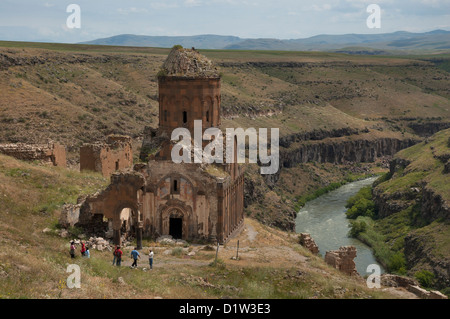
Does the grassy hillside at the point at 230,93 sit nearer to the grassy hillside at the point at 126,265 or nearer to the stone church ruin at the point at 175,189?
the stone church ruin at the point at 175,189

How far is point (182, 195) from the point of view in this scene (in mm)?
28719

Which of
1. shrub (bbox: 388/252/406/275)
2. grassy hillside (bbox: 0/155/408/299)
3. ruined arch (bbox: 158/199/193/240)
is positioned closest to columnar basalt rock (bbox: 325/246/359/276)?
grassy hillside (bbox: 0/155/408/299)

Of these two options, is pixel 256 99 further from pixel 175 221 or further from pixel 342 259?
pixel 342 259

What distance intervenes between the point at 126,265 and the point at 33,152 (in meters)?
13.9

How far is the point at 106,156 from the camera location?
36094mm

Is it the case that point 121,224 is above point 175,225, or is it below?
above

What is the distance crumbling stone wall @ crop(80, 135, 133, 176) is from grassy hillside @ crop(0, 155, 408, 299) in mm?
3532

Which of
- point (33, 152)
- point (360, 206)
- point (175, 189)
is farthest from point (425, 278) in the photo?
point (33, 152)

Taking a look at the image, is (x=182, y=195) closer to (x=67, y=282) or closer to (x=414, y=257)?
(x=67, y=282)

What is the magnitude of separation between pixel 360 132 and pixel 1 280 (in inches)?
3817

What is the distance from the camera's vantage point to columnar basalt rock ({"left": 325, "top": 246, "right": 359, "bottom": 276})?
90.6ft

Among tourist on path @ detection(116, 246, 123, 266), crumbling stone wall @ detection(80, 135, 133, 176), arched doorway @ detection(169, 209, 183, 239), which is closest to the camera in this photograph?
tourist on path @ detection(116, 246, 123, 266)

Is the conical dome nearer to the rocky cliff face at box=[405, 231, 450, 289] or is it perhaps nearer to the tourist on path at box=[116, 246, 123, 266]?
the tourist on path at box=[116, 246, 123, 266]

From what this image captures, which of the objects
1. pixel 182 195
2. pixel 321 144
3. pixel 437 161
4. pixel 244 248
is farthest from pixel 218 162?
pixel 321 144
